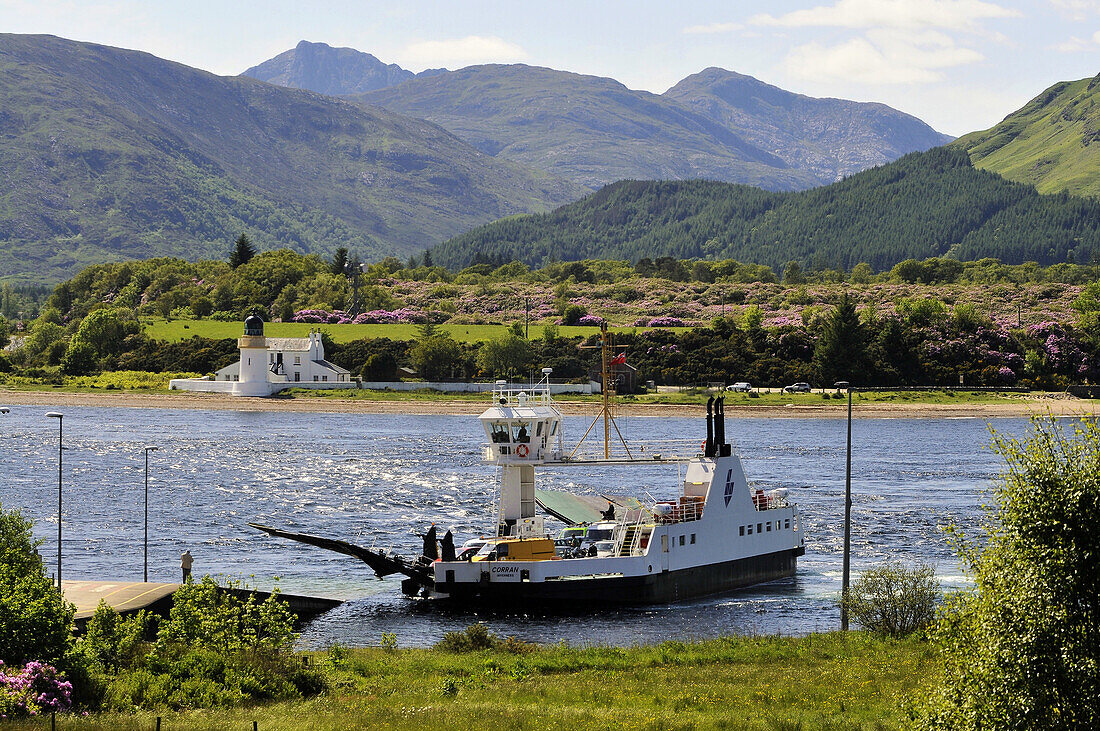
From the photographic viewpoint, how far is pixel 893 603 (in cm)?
3828

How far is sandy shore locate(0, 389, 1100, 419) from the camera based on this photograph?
129625 mm

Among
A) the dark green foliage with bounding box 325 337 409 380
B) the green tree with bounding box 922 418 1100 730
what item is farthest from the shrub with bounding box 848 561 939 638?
the dark green foliage with bounding box 325 337 409 380

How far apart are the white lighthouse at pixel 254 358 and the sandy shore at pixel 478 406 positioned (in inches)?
166

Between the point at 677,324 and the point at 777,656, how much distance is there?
148 meters

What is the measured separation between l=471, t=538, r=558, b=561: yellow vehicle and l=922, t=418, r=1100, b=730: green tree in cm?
2558

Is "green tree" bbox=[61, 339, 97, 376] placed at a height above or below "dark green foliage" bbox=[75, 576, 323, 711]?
above

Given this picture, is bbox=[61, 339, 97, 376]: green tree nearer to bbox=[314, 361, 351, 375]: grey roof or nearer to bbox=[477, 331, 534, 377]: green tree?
bbox=[314, 361, 351, 375]: grey roof

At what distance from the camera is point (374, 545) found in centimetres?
5672

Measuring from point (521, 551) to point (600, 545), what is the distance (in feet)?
12.2

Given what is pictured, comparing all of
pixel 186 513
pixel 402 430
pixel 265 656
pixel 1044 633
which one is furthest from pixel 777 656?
pixel 402 430

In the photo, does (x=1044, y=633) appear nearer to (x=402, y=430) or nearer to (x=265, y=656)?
(x=265, y=656)

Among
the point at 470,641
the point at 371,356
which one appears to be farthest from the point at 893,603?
the point at 371,356

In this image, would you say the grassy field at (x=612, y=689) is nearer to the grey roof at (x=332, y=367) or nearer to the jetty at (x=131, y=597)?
the jetty at (x=131, y=597)

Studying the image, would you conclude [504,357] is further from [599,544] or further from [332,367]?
[599,544]
